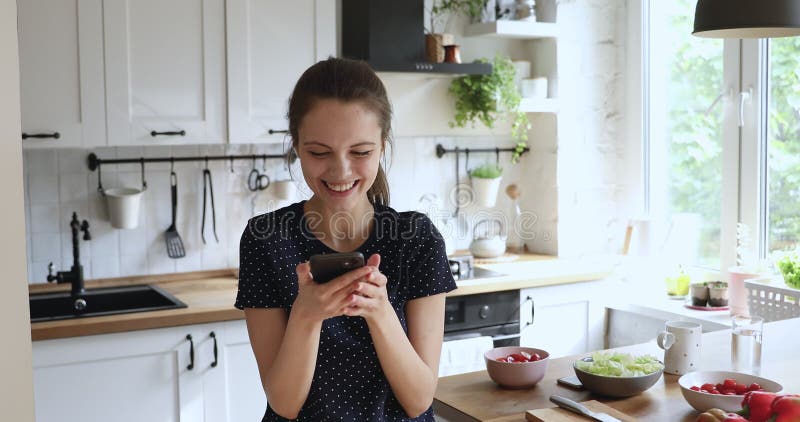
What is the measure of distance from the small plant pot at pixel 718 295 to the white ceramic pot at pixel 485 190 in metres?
1.14

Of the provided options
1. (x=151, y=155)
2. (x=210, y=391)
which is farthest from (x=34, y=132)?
(x=210, y=391)

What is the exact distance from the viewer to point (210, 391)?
3105 mm

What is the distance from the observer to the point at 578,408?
1860mm

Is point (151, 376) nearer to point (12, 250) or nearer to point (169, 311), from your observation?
point (169, 311)

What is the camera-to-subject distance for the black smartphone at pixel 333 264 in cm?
136

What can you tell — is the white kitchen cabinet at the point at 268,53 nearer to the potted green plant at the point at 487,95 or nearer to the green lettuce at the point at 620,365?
the potted green plant at the point at 487,95

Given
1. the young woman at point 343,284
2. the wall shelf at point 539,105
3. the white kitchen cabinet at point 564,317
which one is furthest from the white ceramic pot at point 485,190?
the young woman at point 343,284

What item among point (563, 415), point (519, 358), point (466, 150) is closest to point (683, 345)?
point (519, 358)

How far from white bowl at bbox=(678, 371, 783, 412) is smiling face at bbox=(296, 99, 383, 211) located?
94 cm

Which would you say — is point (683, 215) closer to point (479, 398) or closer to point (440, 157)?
point (440, 157)

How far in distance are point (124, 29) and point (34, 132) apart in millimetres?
500

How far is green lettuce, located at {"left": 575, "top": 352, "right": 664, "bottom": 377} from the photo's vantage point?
206cm

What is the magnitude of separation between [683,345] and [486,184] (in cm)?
208

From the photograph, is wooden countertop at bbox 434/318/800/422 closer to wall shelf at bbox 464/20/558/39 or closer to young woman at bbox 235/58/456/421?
young woman at bbox 235/58/456/421
